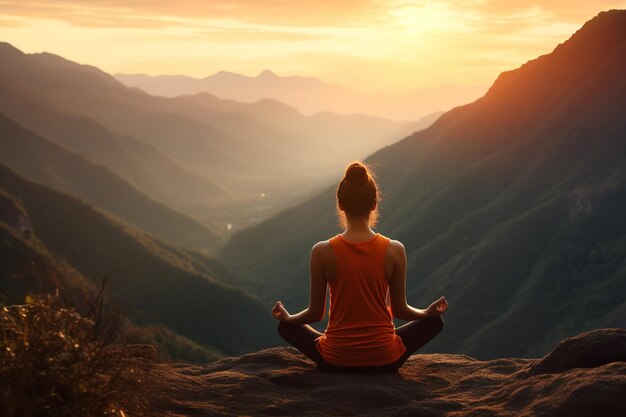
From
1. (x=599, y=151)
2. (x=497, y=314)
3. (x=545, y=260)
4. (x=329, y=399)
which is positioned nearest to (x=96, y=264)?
(x=497, y=314)

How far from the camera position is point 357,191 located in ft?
28.2

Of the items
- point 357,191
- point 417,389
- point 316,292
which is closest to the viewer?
point 357,191

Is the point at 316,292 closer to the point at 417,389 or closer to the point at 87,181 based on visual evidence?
the point at 417,389

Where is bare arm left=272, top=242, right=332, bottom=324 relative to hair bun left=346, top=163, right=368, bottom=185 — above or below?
below

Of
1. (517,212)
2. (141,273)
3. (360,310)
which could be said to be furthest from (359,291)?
(517,212)

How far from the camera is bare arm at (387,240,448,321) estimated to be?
29.0 ft

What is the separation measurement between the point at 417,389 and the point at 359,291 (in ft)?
5.48

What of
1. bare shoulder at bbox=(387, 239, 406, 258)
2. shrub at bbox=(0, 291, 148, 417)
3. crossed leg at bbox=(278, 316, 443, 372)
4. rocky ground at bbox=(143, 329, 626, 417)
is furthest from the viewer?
crossed leg at bbox=(278, 316, 443, 372)

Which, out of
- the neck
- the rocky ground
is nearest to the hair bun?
the neck

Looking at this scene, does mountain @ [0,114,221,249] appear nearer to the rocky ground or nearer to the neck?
the rocky ground

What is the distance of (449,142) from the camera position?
13525 centimetres

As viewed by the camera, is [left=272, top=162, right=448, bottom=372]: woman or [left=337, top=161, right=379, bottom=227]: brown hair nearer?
[left=337, top=161, right=379, bottom=227]: brown hair

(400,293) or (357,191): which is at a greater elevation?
(357,191)

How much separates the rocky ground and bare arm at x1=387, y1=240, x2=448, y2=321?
0.95 meters
